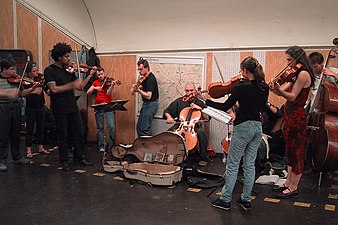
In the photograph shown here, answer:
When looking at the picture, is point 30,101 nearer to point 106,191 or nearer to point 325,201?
point 106,191

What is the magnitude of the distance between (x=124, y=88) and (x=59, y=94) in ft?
6.29

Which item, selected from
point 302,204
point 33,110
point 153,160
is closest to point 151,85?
point 153,160

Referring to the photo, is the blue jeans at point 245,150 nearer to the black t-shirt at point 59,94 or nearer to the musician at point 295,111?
the musician at point 295,111

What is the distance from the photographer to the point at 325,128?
376 cm

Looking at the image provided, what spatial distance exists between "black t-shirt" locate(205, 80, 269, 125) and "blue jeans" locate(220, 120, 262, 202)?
62 millimetres

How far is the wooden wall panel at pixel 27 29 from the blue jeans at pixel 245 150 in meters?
4.30

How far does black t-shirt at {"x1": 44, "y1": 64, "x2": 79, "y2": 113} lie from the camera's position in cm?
430

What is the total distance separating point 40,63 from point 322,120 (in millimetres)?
4659

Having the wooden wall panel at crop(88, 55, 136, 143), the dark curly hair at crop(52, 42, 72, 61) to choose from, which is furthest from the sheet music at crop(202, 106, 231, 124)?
the wooden wall panel at crop(88, 55, 136, 143)

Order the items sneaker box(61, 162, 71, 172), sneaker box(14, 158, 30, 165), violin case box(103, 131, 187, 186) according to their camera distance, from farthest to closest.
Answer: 1. sneaker box(14, 158, 30, 165)
2. sneaker box(61, 162, 71, 172)
3. violin case box(103, 131, 187, 186)

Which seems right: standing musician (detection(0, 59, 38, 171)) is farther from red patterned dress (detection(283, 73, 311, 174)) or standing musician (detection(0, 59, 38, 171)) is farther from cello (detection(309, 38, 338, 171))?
cello (detection(309, 38, 338, 171))

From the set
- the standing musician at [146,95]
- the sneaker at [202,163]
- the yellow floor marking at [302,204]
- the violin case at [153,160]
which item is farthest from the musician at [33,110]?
the yellow floor marking at [302,204]

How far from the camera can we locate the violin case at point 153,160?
12.8ft

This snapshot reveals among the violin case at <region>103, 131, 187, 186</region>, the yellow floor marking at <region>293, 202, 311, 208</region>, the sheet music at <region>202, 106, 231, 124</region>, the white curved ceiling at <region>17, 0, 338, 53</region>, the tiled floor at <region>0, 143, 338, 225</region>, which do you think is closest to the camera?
the tiled floor at <region>0, 143, 338, 225</region>
